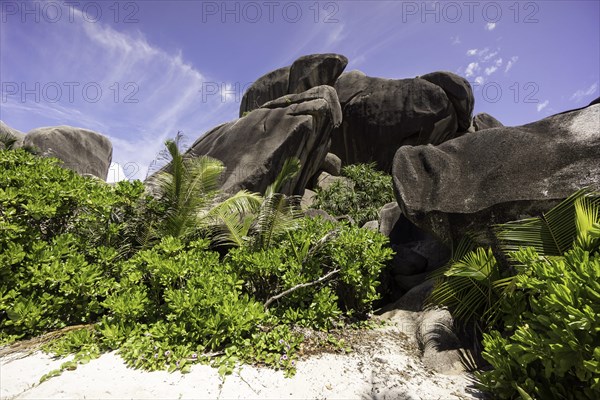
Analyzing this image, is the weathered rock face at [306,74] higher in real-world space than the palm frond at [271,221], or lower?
higher

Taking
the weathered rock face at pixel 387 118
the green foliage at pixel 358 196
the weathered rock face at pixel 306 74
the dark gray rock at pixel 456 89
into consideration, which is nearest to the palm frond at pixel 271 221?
the green foliage at pixel 358 196

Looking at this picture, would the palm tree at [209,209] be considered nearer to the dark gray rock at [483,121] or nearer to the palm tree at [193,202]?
the palm tree at [193,202]

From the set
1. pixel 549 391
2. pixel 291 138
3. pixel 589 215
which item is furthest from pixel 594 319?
pixel 291 138

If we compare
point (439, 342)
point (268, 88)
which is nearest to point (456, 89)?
point (268, 88)

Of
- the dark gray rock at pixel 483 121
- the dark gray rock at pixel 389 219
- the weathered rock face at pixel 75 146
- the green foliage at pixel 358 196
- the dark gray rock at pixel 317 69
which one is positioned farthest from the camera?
the dark gray rock at pixel 483 121

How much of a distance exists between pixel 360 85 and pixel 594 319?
21213 mm

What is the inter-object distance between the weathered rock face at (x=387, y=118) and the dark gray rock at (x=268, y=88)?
4076 millimetres

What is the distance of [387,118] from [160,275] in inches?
727

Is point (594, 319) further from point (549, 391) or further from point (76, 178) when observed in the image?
point (76, 178)

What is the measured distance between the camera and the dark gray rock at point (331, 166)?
1920 centimetres

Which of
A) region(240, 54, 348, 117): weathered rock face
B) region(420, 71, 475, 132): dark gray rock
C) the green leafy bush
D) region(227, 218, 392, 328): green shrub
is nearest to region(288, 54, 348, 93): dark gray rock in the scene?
region(240, 54, 348, 117): weathered rock face

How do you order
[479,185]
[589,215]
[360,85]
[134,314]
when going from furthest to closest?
[360,85]
[479,185]
[134,314]
[589,215]

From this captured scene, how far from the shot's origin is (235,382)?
10.6 feet

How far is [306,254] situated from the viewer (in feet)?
17.2
